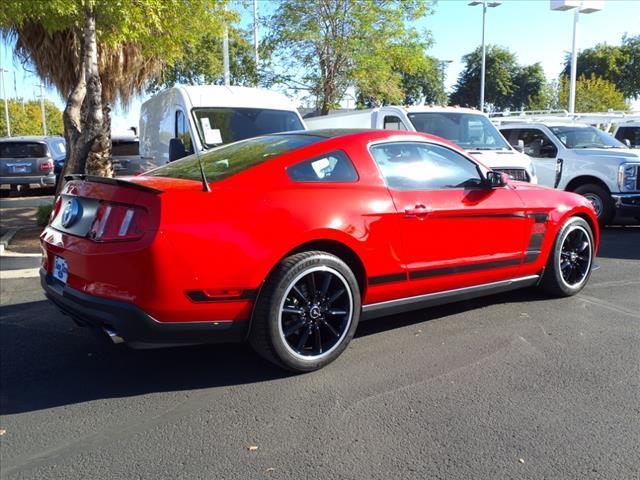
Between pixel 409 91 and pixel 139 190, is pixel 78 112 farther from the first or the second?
pixel 409 91

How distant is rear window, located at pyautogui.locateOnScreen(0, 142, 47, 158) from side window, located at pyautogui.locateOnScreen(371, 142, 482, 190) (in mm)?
14580

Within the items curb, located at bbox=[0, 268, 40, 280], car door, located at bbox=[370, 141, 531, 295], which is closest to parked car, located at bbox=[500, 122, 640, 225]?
car door, located at bbox=[370, 141, 531, 295]

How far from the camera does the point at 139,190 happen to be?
3.32 meters

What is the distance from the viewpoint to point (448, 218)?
430 cm

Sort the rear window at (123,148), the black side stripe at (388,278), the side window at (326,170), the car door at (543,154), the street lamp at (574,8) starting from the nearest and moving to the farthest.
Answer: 1. the side window at (326,170)
2. the black side stripe at (388,278)
3. the car door at (543,154)
4. the rear window at (123,148)
5. the street lamp at (574,8)

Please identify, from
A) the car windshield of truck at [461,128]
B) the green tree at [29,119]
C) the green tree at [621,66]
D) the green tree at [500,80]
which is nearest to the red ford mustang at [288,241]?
the car windshield of truck at [461,128]

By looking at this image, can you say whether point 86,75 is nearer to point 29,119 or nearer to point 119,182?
point 119,182

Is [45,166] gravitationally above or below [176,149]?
below

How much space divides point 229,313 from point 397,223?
4.42 feet

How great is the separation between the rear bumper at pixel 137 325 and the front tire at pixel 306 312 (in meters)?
0.17

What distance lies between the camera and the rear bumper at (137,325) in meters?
3.21

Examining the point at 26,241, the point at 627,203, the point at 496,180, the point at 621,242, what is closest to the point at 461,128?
the point at 627,203

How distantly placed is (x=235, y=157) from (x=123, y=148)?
12.7m

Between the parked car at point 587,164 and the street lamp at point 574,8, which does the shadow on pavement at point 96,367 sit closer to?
the parked car at point 587,164
